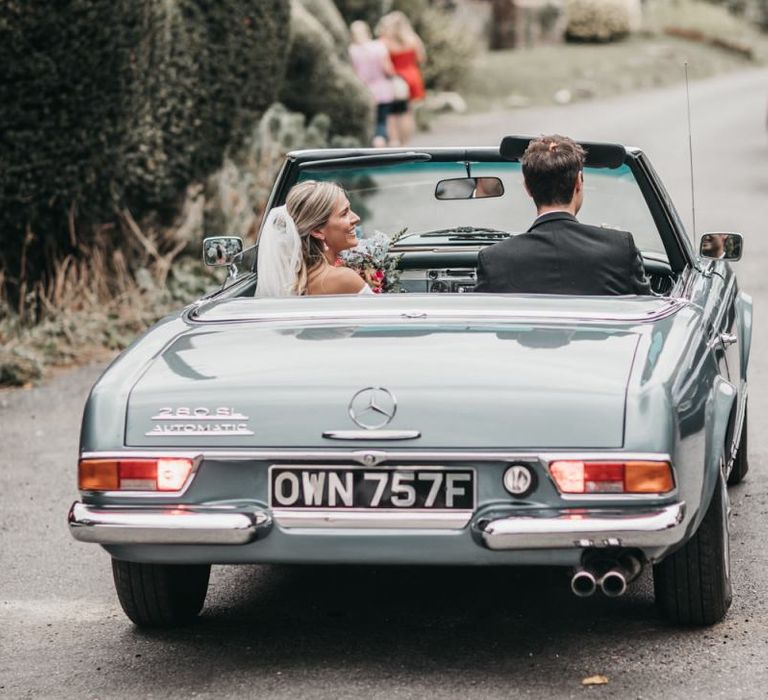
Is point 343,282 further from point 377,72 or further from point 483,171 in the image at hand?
point 377,72

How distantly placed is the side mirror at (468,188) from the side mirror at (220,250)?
0.83 metres

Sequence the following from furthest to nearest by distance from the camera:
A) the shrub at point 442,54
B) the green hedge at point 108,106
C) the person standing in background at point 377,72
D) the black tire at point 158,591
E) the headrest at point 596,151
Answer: the shrub at point 442,54
the person standing in background at point 377,72
the green hedge at point 108,106
the headrest at point 596,151
the black tire at point 158,591

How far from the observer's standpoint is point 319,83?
1834 centimetres

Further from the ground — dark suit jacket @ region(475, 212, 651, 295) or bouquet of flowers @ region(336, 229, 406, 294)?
dark suit jacket @ region(475, 212, 651, 295)

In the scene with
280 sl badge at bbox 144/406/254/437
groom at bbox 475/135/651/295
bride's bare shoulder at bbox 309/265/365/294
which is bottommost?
280 sl badge at bbox 144/406/254/437

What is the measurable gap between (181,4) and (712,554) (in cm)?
831

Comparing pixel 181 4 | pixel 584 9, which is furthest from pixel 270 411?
pixel 584 9

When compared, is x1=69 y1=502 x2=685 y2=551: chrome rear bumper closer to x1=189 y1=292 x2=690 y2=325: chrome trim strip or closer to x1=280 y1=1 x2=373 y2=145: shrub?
x1=189 y1=292 x2=690 y2=325: chrome trim strip

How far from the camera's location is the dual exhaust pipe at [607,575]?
4.16 m

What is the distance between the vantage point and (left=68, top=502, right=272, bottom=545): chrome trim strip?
4203mm

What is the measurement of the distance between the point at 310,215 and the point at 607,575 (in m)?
1.90

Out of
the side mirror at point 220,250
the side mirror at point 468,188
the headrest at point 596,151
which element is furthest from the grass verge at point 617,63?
the headrest at point 596,151

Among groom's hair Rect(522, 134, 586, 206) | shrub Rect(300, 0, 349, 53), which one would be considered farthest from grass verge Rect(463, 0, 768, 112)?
groom's hair Rect(522, 134, 586, 206)

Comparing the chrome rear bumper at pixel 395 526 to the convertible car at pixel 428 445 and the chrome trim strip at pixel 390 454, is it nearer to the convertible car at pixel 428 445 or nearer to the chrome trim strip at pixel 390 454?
the convertible car at pixel 428 445
